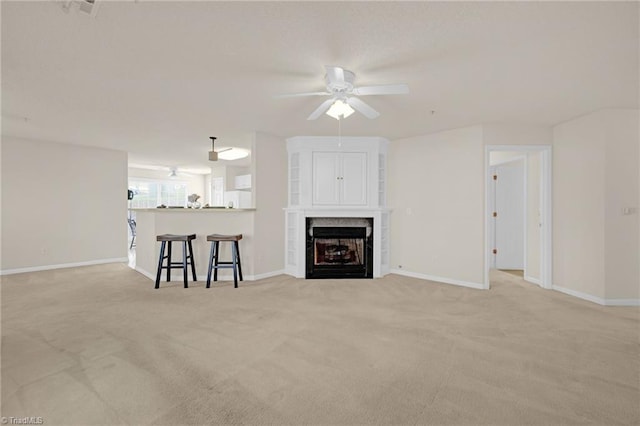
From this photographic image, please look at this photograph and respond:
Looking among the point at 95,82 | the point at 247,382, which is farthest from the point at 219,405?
the point at 95,82

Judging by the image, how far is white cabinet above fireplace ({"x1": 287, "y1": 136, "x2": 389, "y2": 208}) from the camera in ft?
16.9

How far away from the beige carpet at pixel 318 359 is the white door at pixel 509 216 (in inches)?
78.2

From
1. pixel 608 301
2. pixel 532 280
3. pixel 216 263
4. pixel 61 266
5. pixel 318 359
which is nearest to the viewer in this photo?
pixel 318 359

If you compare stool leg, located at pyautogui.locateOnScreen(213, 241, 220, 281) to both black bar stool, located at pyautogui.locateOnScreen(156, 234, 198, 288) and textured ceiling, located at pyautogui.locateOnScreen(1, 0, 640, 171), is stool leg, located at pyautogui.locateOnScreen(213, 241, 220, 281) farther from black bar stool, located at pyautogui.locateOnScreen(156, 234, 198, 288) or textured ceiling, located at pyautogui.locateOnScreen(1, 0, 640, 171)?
textured ceiling, located at pyautogui.locateOnScreen(1, 0, 640, 171)

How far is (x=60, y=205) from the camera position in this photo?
227 inches

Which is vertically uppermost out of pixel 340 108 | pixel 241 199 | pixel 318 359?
pixel 340 108

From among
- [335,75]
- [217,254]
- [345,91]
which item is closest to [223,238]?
[217,254]

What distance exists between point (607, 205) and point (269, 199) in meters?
4.61

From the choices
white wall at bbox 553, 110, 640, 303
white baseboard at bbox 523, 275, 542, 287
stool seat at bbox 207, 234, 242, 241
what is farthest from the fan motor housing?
white baseboard at bbox 523, 275, 542, 287

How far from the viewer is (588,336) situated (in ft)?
8.95

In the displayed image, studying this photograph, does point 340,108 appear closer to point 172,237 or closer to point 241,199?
point 172,237

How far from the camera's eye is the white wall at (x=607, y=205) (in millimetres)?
3664

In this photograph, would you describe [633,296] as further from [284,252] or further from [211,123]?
[211,123]

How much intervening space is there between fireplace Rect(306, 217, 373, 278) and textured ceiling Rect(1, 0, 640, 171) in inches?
70.9
